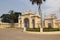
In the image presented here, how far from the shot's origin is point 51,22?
153 ft

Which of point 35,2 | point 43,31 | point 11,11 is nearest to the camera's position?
point 43,31

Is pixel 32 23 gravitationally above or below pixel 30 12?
below

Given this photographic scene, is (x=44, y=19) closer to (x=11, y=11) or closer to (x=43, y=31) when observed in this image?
→ (x=43, y=31)

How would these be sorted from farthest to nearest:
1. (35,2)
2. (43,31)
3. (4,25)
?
(4,25), (35,2), (43,31)

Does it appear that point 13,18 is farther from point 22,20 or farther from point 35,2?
point 35,2

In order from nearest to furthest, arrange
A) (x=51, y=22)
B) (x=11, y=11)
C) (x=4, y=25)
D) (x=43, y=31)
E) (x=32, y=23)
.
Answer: (x=43, y=31), (x=51, y=22), (x=32, y=23), (x=4, y=25), (x=11, y=11)

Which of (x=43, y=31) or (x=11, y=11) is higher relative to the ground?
(x=11, y=11)

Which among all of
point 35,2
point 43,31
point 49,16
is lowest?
point 43,31

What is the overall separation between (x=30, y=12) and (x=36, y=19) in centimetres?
288

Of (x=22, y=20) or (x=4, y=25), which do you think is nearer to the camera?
(x=22, y=20)

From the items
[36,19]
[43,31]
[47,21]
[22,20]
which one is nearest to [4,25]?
[22,20]

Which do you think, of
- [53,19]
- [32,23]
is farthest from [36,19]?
[53,19]

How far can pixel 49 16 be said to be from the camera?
47.0m

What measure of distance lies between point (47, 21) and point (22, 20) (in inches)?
317
